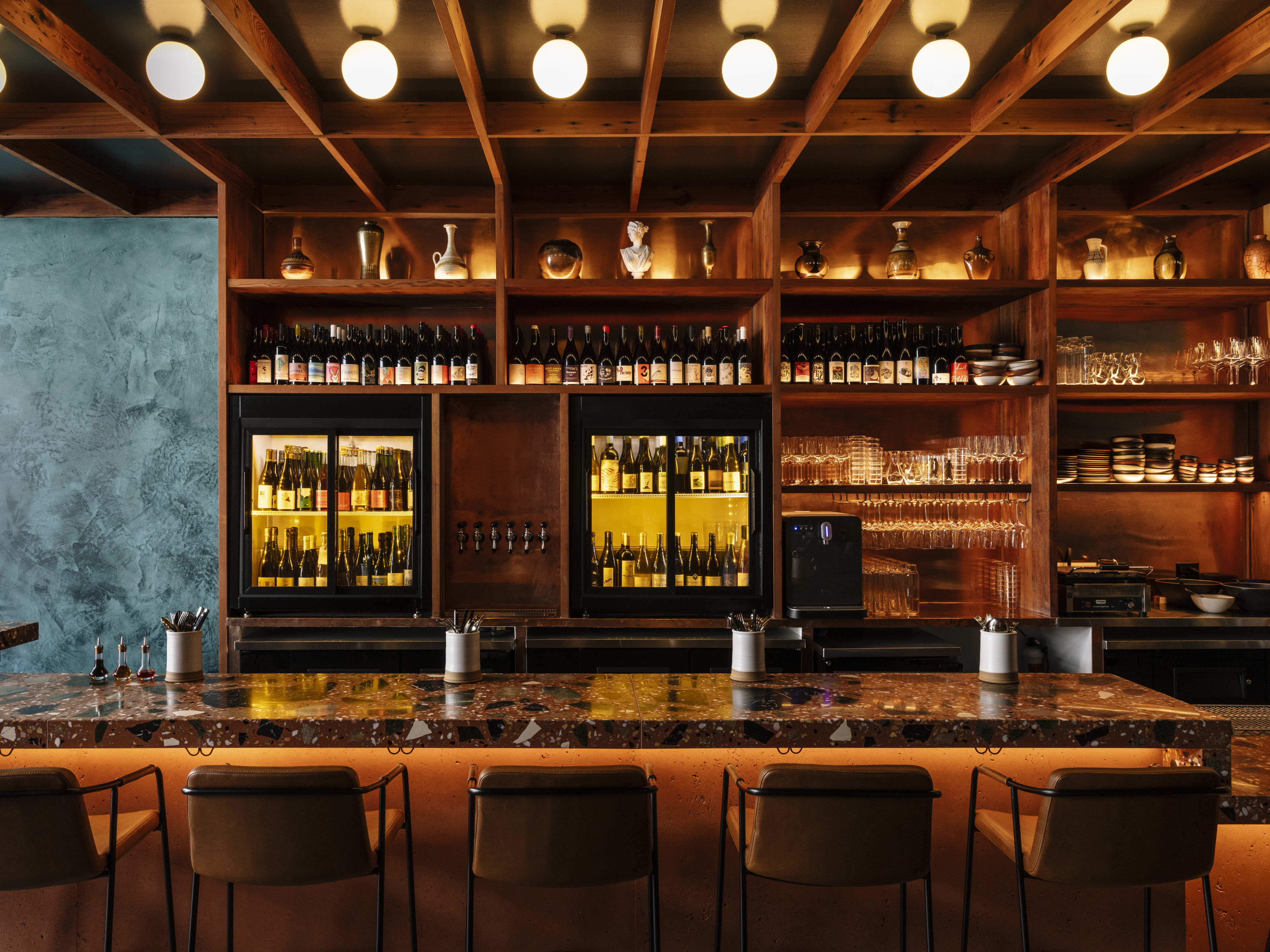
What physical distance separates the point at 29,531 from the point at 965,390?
486 cm

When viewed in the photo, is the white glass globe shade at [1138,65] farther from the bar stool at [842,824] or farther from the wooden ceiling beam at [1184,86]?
the bar stool at [842,824]

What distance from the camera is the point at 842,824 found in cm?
168

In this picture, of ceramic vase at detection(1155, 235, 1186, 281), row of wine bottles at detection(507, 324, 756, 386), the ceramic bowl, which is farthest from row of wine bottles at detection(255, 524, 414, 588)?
ceramic vase at detection(1155, 235, 1186, 281)

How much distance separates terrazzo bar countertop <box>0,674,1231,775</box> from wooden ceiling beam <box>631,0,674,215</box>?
2.00 metres

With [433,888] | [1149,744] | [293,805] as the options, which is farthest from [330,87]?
[1149,744]

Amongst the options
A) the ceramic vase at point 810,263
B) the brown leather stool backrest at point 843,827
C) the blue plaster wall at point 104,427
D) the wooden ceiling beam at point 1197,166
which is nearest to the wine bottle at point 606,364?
the ceramic vase at point 810,263

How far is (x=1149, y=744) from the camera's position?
6.31 feet

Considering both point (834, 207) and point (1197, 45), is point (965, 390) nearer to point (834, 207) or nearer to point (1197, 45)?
point (834, 207)

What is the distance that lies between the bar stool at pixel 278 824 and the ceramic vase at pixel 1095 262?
157 inches

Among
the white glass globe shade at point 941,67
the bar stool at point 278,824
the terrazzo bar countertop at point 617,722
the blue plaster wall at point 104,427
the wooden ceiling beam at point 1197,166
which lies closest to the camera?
the bar stool at point 278,824

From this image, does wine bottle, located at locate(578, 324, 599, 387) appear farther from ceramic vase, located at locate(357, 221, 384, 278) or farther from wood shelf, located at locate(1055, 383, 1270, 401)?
wood shelf, located at locate(1055, 383, 1270, 401)

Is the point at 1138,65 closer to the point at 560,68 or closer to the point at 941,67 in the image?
the point at 941,67

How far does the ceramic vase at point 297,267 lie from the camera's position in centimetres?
383

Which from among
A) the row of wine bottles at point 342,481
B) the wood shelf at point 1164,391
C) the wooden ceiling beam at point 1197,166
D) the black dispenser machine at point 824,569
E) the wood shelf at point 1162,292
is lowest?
the black dispenser machine at point 824,569
